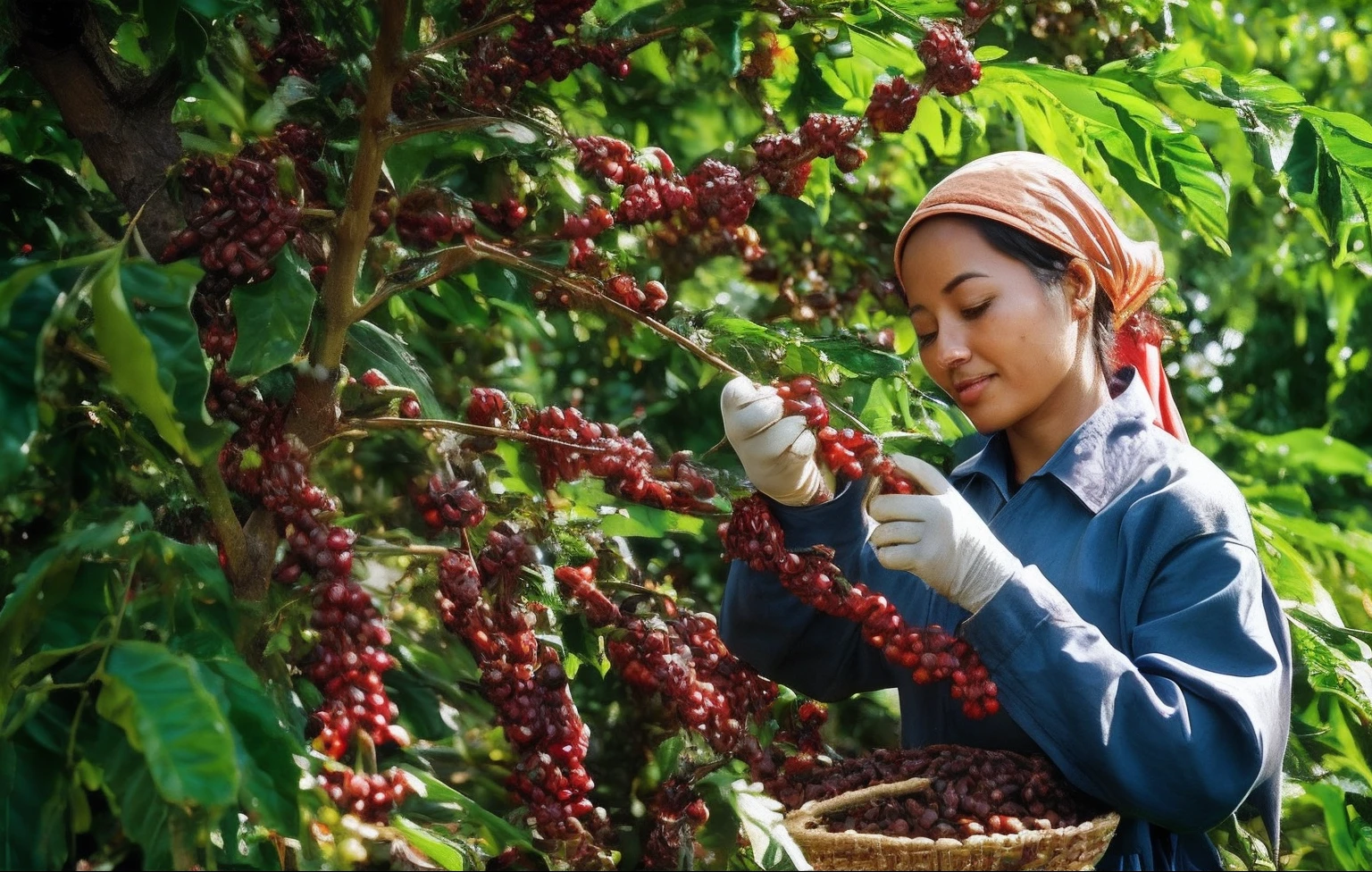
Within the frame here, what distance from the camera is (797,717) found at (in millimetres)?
1734

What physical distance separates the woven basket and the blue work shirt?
90 millimetres

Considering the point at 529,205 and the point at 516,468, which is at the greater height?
the point at 529,205

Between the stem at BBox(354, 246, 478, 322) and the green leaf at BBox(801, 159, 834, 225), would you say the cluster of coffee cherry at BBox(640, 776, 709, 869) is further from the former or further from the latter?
the green leaf at BBox(801, 159, 834, 225)

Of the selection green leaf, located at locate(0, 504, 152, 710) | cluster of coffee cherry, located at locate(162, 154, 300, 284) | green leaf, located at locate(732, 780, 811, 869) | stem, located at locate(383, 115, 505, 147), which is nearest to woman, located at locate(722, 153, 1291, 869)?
green leaf, located at locate(732, 780, 811, 869)

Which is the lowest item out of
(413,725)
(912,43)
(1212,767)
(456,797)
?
(413,725)

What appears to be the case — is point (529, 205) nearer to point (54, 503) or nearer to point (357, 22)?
point (357, 22)

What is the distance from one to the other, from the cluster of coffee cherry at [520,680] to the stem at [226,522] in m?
0.20

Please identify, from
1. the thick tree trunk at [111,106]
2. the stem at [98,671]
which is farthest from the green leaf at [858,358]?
the stem at [98,671]

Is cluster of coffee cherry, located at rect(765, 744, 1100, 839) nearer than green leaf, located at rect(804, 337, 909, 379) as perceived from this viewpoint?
Yes

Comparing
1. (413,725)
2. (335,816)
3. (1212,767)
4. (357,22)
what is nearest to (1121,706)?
(1212,767)

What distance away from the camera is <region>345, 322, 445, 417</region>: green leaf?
1.61m

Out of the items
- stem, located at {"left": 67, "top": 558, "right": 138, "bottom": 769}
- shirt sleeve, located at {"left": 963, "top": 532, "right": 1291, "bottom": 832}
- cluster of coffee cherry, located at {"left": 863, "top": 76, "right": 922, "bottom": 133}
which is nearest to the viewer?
stem, located at {"left": 67, "top": 558, "right": 138, "bottom": 769}

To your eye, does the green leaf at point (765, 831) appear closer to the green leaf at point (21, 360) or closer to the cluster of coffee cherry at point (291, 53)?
the green leaf at point (21, 360)

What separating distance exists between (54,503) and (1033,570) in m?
1.13
